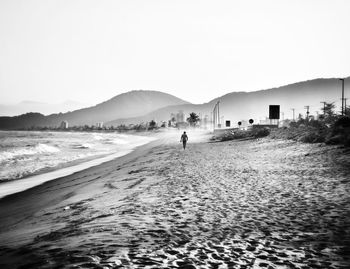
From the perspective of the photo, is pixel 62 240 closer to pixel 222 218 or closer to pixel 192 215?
pixel 192 215

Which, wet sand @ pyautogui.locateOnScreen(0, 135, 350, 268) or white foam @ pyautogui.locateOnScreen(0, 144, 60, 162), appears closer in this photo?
wet sand @ pyautogui.locateOnScreen(0, 135, 350, 268)

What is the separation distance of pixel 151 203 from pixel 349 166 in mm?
8762

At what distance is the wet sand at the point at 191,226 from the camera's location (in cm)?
384

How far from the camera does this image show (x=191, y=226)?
17.3ft

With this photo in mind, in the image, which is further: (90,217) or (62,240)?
(90,217)

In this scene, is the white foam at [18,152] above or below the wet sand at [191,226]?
below

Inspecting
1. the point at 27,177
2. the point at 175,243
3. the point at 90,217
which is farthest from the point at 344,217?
the point at 27,177

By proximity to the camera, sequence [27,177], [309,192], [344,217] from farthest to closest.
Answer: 1. [27,177]
2. [309,192]
3. [344,217]

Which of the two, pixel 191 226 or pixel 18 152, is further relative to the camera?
pixel 18 152

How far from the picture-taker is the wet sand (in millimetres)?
3844

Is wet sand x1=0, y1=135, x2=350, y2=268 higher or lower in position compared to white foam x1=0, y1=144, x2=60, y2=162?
higher

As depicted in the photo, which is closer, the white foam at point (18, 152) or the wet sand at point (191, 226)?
the wet sand at point (191, 226)

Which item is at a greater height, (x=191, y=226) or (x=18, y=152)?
(x=191, y=226)

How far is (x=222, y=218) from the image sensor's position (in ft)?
18.9
